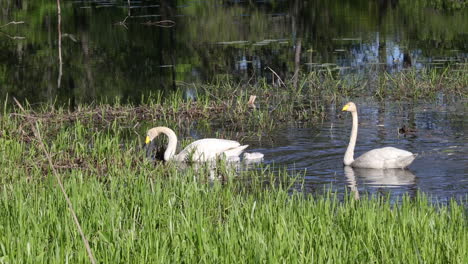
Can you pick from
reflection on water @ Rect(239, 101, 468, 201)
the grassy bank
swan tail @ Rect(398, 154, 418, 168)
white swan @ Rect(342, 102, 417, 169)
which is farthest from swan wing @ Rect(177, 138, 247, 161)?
the grassy bank

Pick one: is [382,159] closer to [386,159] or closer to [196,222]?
[386,159]

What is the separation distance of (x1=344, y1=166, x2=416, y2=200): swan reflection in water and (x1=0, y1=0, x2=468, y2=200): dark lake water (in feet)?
0.06

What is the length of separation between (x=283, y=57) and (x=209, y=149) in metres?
13.1

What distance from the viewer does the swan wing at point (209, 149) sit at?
12859 mm

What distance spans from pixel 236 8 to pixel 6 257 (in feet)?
115

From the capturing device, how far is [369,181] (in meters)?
11.8

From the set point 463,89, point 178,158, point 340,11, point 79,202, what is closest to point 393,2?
point 340,11

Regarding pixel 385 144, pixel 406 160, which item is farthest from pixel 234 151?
pixel 406 160

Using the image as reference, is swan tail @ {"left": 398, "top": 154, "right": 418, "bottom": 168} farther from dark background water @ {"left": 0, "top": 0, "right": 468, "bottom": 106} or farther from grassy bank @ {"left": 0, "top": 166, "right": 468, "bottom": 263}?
dark background water @ {"left": 0, "top": 0, "right": 468, "bottom": 106}

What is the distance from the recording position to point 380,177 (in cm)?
1198

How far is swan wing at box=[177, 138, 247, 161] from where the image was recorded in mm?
12859

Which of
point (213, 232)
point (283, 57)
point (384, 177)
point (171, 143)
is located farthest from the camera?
point (283, 57)

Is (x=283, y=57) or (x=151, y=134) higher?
(x=283, y=57)

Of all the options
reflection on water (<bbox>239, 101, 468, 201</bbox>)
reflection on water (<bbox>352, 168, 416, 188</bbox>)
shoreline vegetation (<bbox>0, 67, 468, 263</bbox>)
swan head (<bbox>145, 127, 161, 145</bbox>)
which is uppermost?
shoreline vegetation (<bbox>0, 67, 468, 263</bbox>)
